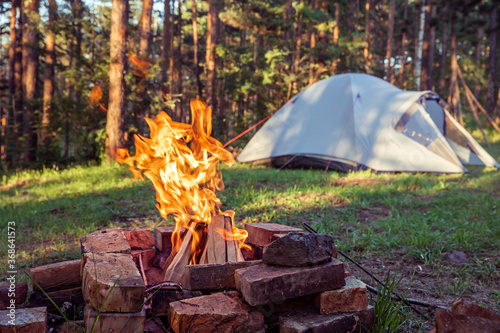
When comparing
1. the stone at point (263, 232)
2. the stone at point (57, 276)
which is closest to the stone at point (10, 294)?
the stone at point (57, 276)

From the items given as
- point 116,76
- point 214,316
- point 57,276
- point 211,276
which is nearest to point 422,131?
point 116,76

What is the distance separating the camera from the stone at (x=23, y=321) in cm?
153

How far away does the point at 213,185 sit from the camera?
9.07ft

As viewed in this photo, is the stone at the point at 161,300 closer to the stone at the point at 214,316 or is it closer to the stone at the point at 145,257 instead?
the stone at the point at 214,316

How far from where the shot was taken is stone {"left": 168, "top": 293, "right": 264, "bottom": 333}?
1656mm

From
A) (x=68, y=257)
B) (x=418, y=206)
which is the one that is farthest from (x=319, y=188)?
(x=68, y=257)

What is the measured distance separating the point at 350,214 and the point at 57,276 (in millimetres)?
3508

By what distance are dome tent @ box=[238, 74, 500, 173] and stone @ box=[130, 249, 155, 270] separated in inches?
243

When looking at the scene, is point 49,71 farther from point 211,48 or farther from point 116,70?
point 211,48

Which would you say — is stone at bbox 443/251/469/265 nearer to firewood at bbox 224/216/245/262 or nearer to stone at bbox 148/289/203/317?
firewood at bbox 224/216/245/262

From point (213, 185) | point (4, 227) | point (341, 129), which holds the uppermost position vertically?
point (341, 129)

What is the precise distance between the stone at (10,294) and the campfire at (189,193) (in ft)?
2.53

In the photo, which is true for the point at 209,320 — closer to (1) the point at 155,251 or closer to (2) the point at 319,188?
(1) the point at 155,251

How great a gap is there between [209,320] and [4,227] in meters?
3.58
